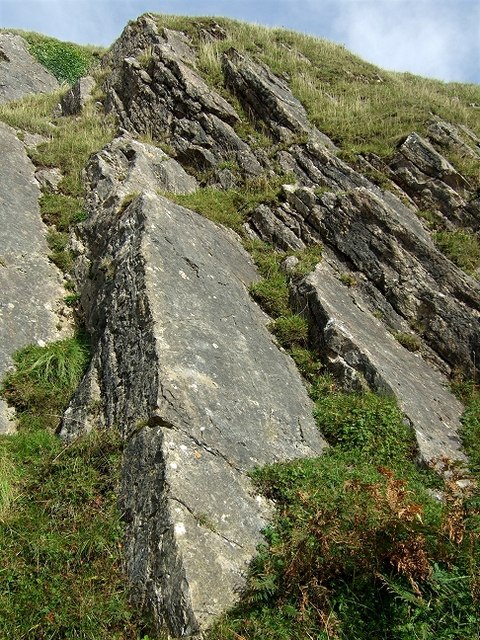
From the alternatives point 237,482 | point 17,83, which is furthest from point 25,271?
point 17,83

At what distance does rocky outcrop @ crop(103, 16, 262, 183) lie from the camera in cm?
1583

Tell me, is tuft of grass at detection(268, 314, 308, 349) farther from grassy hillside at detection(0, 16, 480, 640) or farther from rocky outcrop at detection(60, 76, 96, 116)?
rocky outcrop at detection(60, 76, 96, 116)

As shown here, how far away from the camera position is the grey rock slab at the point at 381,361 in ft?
26.8

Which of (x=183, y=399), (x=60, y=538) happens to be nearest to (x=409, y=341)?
(x=183, y=399)

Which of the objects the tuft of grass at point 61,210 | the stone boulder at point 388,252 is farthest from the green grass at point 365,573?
the tuft of grass at point 61,210

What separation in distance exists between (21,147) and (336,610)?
1542 centimetres

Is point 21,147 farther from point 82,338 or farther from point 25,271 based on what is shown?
point 82,338

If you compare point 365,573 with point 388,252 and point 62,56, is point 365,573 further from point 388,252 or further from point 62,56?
point 62,56

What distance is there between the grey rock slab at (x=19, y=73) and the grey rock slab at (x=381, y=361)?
20.0 meters

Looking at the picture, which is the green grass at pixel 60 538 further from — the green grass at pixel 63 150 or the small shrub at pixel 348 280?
the small shrub at pixel 348 280

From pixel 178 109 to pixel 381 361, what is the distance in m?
12.4

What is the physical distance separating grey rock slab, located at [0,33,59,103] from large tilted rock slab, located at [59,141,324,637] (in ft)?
56.8

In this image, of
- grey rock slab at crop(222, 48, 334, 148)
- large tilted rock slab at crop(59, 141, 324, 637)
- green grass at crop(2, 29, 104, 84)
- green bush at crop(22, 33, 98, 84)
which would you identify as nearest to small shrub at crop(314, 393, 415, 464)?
large tilted rock slab at crop(59, 141, 324, 637)

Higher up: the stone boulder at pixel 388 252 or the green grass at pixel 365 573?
the stone boulder at pixel 388 252
